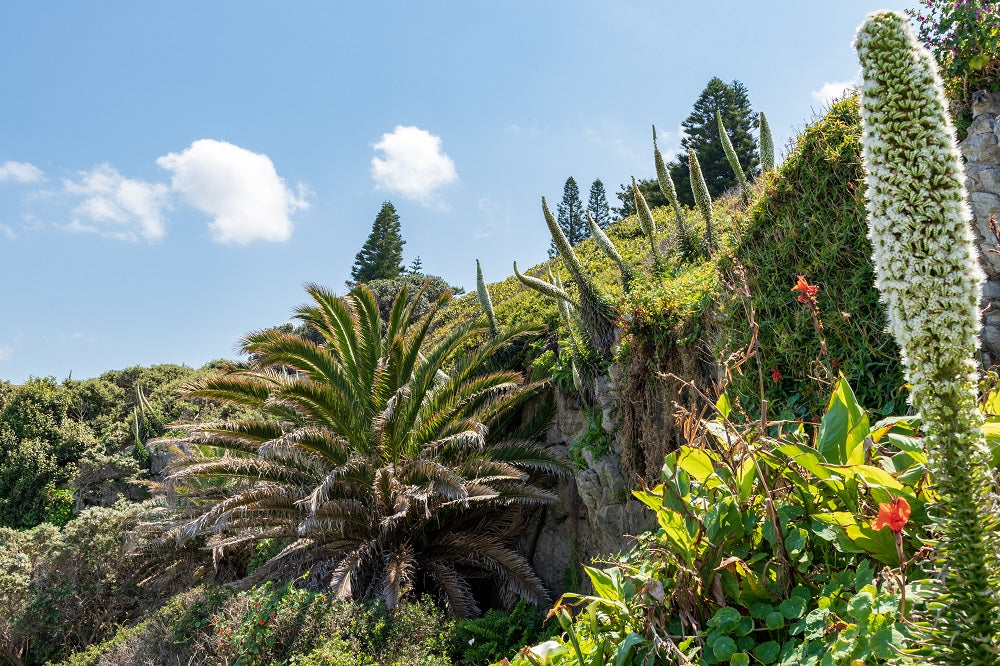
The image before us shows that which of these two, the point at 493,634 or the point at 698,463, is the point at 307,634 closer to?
the point at 493,634

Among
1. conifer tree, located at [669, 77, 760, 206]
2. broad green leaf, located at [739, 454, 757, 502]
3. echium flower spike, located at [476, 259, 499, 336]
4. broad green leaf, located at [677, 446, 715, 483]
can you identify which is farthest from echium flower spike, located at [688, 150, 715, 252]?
conifer tree, located at [669, 77, 760, 206]

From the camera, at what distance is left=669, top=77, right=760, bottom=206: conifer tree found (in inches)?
939

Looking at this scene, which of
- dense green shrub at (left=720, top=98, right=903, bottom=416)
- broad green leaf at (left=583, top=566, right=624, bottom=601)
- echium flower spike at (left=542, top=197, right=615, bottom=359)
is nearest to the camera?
broad green leaf at (left=583, top=566, right=624, bottom=601)

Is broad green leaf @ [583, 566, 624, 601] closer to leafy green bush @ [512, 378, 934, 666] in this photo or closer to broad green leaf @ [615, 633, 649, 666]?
leafy green bush @ [512, 378, 934, 666]

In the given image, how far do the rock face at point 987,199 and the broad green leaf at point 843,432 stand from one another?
200 centimetres

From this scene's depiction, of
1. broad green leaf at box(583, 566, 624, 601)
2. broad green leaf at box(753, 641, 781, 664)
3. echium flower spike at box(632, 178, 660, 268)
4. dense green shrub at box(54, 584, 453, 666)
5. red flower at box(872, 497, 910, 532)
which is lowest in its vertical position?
dense green shrub at box(54, 584, 453, 666)

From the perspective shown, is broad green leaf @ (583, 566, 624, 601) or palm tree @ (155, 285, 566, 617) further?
palm tree @ (155, 285, 566, 617)

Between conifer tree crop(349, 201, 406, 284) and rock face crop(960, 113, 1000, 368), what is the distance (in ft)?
107

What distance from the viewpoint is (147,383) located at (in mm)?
22750

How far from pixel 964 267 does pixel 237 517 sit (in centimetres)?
776

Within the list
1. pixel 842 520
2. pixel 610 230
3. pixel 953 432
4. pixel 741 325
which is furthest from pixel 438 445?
pixel 610 230

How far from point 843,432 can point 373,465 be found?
20.6 ft

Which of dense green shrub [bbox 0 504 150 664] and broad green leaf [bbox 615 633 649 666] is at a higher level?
broad green leaf [bbox 615 633 649 666]

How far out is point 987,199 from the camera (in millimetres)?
3213
